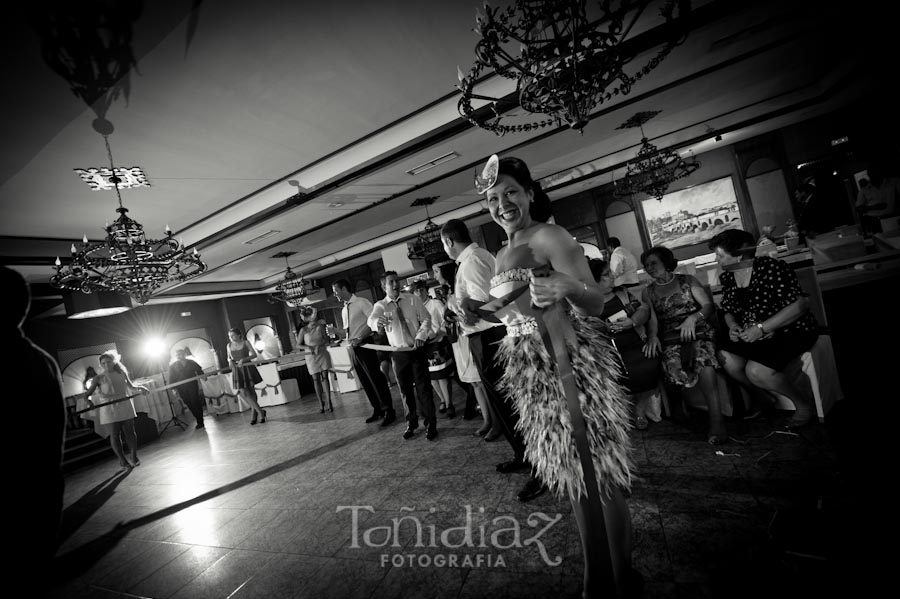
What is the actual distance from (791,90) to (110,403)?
12.2m

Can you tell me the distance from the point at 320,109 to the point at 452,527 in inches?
168

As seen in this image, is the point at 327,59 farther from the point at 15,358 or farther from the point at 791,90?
the point at 791,90

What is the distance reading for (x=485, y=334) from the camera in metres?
2.77

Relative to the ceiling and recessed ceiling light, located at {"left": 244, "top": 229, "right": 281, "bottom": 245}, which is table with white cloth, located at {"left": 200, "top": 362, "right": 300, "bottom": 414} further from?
the ceiling

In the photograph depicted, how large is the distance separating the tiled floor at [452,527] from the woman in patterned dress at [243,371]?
283cm

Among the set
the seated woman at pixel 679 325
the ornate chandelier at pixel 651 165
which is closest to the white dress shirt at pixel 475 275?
the seated woman at pixel 679 325

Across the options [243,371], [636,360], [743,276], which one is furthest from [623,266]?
[243,371]

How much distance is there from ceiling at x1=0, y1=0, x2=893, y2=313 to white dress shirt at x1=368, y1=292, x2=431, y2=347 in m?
2.26

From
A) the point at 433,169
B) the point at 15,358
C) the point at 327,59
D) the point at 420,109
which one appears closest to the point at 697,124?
the point at 433,169

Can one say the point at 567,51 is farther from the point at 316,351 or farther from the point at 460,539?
the point at 316,351

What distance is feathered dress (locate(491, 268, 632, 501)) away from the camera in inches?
55.0

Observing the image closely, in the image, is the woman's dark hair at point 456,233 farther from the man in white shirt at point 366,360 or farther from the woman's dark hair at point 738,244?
the man in white shirt at point 366,360

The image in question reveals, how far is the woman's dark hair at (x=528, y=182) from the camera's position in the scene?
4.87ft

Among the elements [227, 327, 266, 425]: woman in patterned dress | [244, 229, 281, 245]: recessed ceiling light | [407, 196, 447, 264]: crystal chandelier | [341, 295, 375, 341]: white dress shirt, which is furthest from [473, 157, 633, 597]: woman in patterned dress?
[244, 229, 281, 245]: recessed ceiling light
